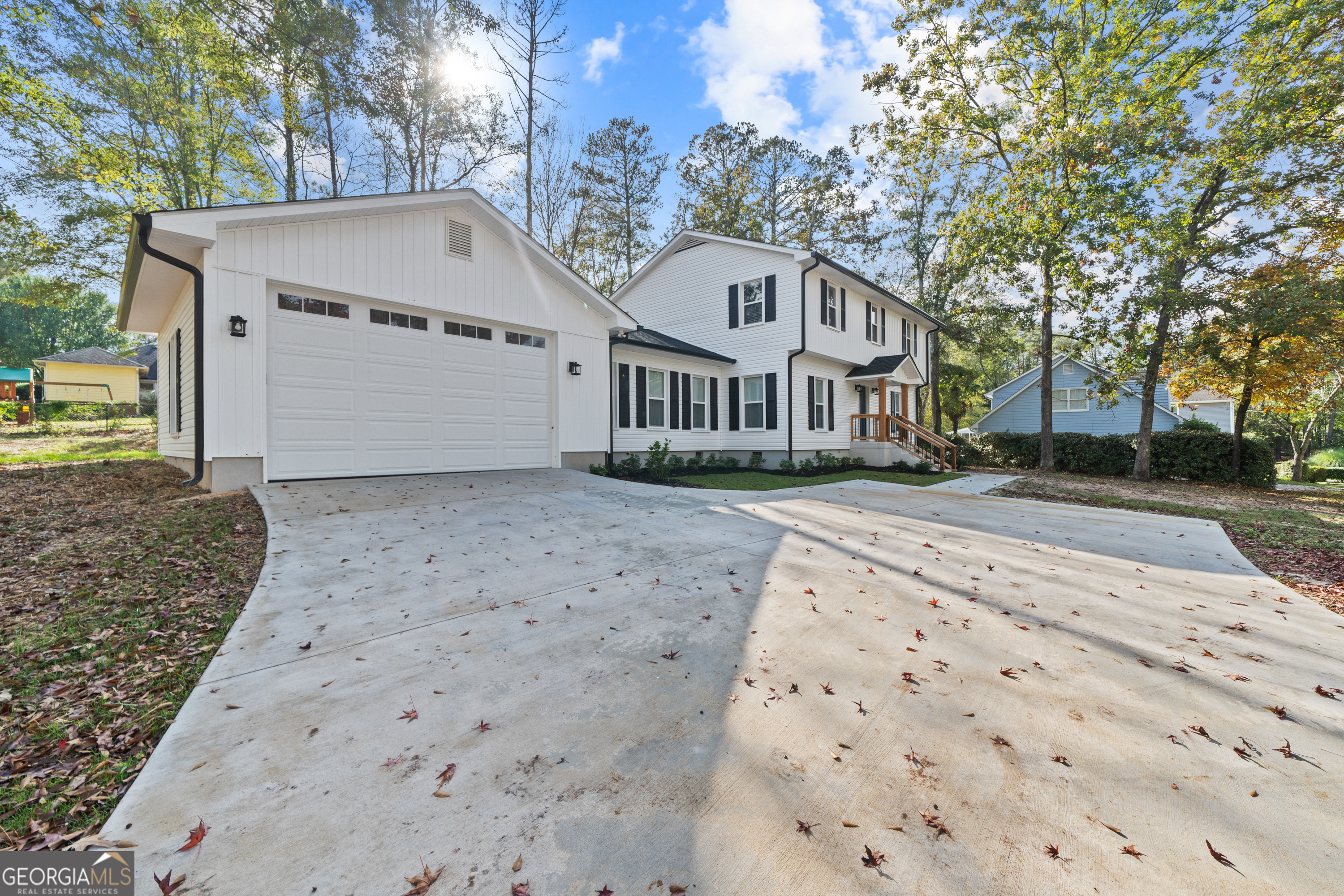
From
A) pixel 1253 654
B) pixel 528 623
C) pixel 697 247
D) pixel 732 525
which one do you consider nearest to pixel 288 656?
pixel 528 623

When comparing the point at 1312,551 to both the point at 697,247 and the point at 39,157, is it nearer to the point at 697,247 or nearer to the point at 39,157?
the point at 697,247

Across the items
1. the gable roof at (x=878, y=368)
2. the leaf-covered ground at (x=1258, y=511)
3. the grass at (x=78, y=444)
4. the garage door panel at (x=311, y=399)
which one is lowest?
the leaf-covered ground at (x=1258, y=511)

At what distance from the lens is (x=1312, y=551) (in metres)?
5.94

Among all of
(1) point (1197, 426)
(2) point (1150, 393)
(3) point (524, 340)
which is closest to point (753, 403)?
(3) point (524, 340)

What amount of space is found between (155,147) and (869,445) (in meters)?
21.5

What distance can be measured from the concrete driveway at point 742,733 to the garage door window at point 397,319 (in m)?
4.78

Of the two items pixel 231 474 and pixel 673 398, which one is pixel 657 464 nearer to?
pixel 673 398

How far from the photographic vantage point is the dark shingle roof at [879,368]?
619 inches

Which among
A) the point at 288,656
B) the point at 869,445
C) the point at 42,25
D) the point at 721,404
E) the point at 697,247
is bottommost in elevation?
the point at 288,656

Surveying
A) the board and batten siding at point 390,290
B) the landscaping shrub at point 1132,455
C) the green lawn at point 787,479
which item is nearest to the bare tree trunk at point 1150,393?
the landscaping shrub at point 1132,455

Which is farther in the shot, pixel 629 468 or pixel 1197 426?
pixel 1197 426

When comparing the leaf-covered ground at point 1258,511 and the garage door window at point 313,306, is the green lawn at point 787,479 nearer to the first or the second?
the leaf-covered ground at point 1258,511

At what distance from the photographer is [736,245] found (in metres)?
14.6

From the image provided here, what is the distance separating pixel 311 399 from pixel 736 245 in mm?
11342
